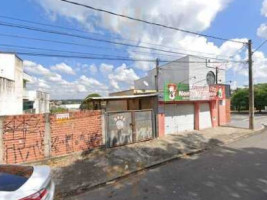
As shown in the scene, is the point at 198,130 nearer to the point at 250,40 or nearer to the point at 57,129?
the point at 250,40

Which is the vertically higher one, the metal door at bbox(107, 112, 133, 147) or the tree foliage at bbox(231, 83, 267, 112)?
the tree foliage at bbox(231, 83, 267, 112)

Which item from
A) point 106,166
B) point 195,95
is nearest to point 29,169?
point 106,166

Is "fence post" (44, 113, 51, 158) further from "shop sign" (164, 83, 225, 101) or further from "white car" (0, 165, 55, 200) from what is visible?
"shop sign" (164, 83, 225, 101)

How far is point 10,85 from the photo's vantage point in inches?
808

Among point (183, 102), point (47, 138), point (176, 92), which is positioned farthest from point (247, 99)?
point (47, 138)

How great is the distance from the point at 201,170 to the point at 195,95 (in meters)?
9.27

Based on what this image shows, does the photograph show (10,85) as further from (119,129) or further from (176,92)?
(176,92)

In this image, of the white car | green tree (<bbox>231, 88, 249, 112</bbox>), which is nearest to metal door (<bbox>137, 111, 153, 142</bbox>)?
the white car

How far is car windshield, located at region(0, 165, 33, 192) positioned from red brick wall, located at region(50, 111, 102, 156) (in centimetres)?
526

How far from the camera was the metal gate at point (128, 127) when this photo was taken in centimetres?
1191

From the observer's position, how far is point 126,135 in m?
12.5

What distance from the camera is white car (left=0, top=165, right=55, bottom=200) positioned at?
3621mm

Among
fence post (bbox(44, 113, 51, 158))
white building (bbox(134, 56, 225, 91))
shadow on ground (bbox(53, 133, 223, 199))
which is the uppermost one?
white building (bbox(134, 56, 225, 91))

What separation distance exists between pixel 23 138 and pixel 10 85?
13.3 metres
